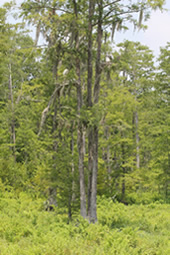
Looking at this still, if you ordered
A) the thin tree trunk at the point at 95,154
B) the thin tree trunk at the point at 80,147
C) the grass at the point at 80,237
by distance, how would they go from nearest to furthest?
1. the grass at the point at 80,237
2. the thin tree trunk at the point at 80,147
3. the thin tree trunk at the point at 95,154

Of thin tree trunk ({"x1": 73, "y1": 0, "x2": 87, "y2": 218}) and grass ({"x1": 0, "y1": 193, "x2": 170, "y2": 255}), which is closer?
grass ({"x1": 0, "y1": 193, "x2": 170, "y2": 255})

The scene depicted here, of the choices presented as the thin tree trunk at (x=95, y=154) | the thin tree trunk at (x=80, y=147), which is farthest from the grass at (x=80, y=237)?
the thin tree trunk at (x=95, y=154)

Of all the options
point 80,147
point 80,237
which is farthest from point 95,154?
point 80,237

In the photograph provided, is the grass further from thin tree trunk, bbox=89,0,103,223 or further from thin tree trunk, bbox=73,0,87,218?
thin tree trunk, bbox=89,0,103,223

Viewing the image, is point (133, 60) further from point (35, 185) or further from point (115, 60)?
point (115, 60)

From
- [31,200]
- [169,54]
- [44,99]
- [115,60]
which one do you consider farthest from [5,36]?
[169,54]

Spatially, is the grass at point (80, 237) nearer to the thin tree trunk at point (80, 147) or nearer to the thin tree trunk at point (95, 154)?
the thin tree trunk at point (80, 147)

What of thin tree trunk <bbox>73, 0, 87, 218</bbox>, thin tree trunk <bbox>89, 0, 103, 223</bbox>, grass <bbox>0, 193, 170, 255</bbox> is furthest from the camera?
thin tree trunk <bbox>89, 0, 103, 223</bbox>

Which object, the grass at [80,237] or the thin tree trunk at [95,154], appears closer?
the grass at [80,237]

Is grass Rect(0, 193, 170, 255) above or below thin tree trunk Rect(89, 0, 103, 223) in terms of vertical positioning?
below

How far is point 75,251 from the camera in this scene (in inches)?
295

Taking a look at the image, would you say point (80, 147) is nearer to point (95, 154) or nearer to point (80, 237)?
point (95, 154)

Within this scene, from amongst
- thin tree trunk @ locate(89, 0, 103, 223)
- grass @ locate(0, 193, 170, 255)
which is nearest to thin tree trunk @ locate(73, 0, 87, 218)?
thin tree trunk @ locate(89, 0, 103, 223)

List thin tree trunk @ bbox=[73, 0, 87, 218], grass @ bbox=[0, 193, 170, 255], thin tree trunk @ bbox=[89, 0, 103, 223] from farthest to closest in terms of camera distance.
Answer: thin tree trunk @ bbox=[89, 0, 103, 223] → thin tree trunk @ bbox=[73, 0, 87, 218] → grass @ bbox=[0, 193, 170, 255]
